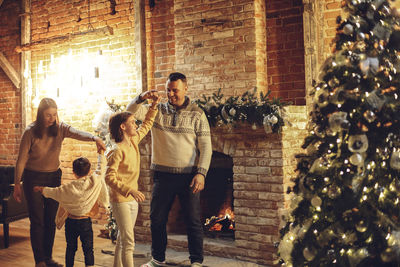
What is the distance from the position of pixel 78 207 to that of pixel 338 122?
2.15 meters

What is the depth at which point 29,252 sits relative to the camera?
4730mm

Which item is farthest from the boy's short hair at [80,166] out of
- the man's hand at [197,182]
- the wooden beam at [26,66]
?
the wooden beam at [26,66]

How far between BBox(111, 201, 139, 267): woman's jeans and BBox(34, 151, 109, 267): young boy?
1.31 feet

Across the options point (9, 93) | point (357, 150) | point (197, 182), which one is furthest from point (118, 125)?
point (9, 93)

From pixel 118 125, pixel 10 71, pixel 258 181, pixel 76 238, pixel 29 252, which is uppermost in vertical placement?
pixel 10 71

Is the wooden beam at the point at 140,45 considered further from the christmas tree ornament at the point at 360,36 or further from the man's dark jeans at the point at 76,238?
the christmas tree ornament at the point at 360,36

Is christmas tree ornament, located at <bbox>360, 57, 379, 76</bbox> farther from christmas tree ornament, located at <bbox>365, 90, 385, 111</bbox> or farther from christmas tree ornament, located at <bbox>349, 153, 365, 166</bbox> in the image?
christmas tree ornament, located at <bbox>349, 153, 365, 166</bbox>

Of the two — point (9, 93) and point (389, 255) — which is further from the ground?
point (9, 93)

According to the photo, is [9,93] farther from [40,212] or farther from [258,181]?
[258,181]

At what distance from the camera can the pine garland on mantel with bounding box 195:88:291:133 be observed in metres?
4.00

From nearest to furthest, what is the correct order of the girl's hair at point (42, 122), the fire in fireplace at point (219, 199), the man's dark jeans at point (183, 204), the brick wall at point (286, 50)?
the man's dark jeans at point (183, 204) → the girl's hair at point (42, 122) → the brick wall at point (286, 50) → the fire in fireplace at point (219, 199)

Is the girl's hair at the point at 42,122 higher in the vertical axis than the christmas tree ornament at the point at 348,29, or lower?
lower

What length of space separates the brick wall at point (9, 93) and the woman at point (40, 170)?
3.44 m

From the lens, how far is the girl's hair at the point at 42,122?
3.93m
